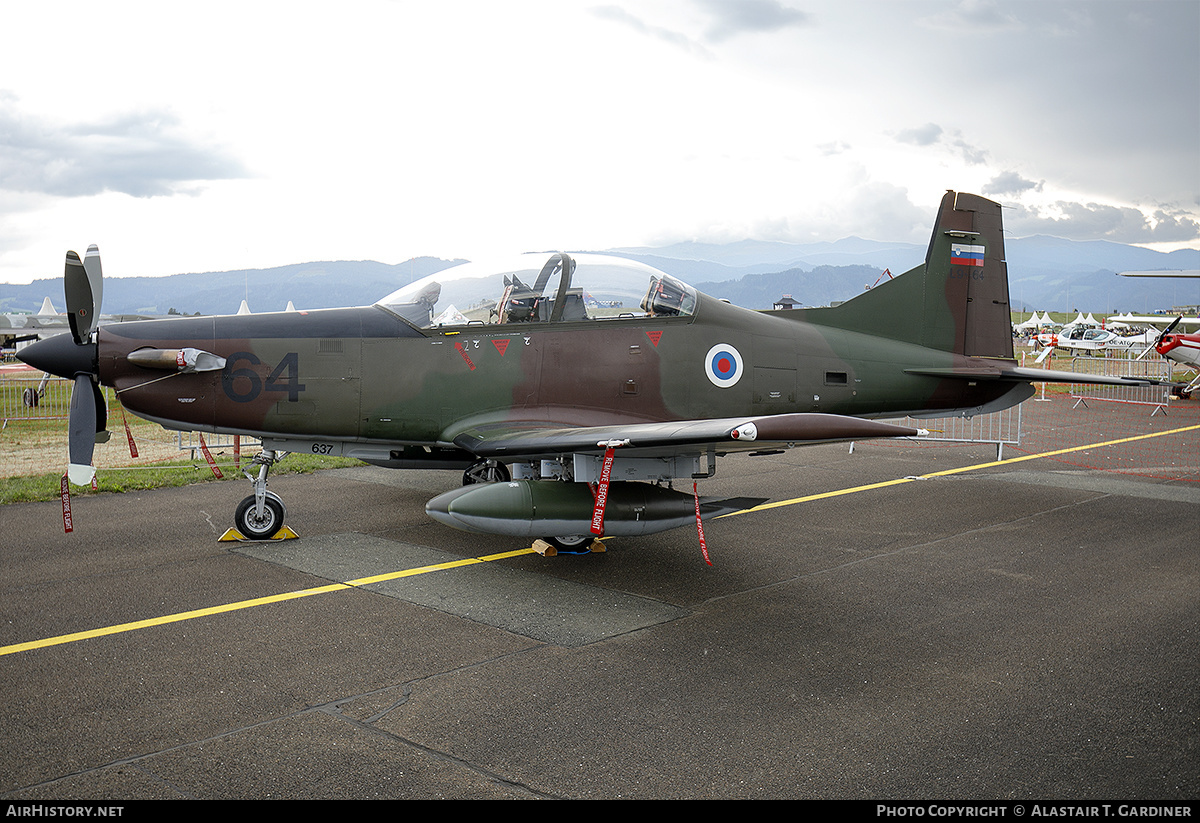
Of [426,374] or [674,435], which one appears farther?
[426,374]

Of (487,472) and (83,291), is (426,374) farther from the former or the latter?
(83,291)

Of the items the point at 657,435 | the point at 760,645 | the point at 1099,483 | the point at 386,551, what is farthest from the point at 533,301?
the point at 1099,483

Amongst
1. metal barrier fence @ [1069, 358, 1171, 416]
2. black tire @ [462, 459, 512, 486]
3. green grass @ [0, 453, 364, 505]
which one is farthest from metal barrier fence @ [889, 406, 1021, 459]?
green grass @ [0, 453, 364, 505]

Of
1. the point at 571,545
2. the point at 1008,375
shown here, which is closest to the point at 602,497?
the point at 571,545

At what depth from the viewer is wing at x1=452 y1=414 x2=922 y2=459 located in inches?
201

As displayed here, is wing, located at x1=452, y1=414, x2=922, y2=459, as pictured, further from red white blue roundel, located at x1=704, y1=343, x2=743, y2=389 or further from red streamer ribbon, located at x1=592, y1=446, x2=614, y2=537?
red white blue roundel, located at x1=704, y1=343, x2=743, y2=389

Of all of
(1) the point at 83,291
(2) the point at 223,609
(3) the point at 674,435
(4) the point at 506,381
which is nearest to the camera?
(2) the point at 223,609

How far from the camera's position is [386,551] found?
6.89m

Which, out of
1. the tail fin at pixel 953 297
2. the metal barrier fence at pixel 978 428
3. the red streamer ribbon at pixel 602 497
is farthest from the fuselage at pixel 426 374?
the metal barrier fence at pixel 978 428

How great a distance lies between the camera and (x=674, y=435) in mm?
5562

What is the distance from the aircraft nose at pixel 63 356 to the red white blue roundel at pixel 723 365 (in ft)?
16.6

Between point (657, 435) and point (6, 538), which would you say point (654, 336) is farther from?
point (6, 538)

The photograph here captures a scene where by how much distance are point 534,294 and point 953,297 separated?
4.95m

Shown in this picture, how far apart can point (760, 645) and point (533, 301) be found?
11.5 feet
